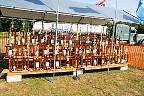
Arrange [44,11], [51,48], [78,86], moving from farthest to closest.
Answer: [51,48] → [44,11] → [78,86]

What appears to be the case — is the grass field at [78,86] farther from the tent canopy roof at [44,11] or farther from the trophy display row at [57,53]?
the tent canopy roof at [44,11]

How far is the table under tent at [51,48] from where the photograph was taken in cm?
867

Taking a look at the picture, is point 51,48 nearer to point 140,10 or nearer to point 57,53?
point 57,53

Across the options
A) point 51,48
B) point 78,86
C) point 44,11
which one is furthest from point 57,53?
point 78,86

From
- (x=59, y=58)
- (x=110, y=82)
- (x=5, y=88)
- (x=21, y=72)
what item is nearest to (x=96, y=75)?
(x=110, y=82)

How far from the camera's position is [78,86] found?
817cm

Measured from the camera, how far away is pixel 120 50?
11375 millimetres

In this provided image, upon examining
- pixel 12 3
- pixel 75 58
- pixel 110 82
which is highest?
pixel 12 3

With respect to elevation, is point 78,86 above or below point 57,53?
below

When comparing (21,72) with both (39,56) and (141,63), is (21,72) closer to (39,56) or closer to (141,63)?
(39,56)

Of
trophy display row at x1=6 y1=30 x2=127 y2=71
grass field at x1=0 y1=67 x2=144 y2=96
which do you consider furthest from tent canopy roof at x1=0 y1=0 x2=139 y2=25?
grass field at x1=0 y1=67 x2=144 y2=96

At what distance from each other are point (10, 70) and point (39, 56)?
1187 mm

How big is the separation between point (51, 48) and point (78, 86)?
219 centimetres

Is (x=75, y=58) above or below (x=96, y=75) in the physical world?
above
